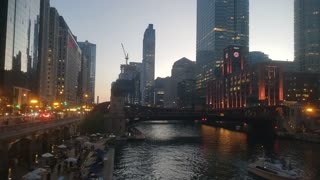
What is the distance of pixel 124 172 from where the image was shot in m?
66.6

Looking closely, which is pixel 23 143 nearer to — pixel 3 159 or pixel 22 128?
pixel 22 128

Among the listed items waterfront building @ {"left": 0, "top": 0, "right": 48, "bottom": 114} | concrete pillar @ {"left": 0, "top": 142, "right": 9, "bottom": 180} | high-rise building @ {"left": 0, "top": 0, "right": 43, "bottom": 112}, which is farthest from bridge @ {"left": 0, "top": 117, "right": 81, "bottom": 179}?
high-rise building @ {"left": 0, "top": 0, "right": 43, "bottom": 112}

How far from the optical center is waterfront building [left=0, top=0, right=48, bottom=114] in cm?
13612

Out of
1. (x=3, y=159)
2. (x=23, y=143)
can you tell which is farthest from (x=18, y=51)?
(x=3, y=159)

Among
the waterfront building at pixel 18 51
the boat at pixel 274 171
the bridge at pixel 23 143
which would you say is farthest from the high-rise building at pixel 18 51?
the boat at pixel 274 171

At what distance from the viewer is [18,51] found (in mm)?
154625

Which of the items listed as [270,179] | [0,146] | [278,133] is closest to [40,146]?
[0,146]

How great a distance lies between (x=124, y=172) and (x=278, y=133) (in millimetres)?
94035

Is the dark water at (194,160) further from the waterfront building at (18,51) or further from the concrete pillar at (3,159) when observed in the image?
the waterfront building at (18,51)

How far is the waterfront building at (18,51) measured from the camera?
13612 cm

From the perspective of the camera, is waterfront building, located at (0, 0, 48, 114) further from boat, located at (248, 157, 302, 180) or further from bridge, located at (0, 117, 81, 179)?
boat, located at (248, 157, 302, 180)

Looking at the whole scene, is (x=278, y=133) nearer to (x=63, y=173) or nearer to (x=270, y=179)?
(x=270, y=179)

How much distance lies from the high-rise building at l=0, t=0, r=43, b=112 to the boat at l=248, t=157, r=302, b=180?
8016cm

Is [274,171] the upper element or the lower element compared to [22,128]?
lower
